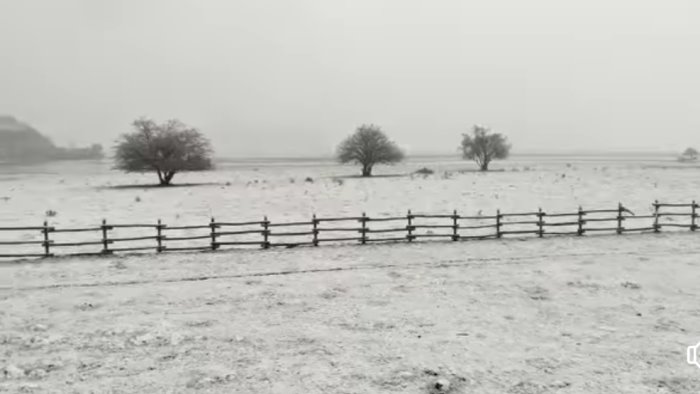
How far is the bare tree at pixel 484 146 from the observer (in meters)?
75.4

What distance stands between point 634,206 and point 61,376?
31.2m

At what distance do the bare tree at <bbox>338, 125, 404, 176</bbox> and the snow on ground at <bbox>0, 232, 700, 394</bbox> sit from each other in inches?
1841

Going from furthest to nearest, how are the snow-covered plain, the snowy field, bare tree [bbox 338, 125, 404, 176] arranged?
bare tree [bbox 338, 125, 404, 176]
the snowy field
the snow-covered plain

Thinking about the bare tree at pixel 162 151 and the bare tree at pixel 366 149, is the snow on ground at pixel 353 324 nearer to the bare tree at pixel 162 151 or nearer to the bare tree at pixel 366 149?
the bare tree at pixel 162 151

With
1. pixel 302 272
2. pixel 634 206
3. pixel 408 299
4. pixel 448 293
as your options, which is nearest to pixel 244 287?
pixel 302 272

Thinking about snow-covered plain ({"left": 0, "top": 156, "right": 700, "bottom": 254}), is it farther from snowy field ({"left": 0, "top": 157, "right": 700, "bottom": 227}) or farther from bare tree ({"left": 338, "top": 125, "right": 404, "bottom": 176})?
bare tree ({"left": 338, "top": 125, "right": 404, "bottom": 176})

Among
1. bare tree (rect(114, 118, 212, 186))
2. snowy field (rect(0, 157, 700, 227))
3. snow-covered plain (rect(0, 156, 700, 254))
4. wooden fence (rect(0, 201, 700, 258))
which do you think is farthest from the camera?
bare tree (rect(114, 118, 212, 186))

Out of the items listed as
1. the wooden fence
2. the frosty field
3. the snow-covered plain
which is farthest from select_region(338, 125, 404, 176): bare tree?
the frosty field

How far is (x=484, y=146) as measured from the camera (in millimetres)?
75375

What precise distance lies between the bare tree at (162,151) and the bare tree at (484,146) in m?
42.6

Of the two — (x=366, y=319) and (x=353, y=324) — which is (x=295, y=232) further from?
(x=353, y=324)

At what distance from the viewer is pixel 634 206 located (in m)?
29.4

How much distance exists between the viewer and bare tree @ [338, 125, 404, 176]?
206ft

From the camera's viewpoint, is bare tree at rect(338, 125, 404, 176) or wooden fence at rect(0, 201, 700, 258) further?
bare tree at rect(338, 125, 404, 176)
